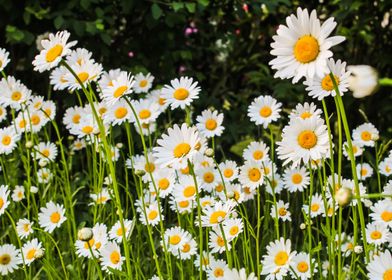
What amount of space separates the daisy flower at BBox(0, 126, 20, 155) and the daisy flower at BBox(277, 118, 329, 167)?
3.78ft

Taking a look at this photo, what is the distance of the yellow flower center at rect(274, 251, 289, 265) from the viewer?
57.7 inches

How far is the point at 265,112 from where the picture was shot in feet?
6.36

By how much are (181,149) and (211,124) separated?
58cm

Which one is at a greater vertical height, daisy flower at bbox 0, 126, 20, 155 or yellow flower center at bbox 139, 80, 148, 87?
yellow flower center at bbox 139, 80, 148, 87

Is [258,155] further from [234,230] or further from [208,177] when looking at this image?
[234,230]

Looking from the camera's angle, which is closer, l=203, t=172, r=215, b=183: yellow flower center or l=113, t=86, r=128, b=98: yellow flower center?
l=113, t=86, r=128, b=98: yellow flower center

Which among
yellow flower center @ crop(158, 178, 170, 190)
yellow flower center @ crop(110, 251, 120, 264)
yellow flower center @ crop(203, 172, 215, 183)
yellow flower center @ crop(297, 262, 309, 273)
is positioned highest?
yellow flower center @ crop(203, 172, 215, 183)

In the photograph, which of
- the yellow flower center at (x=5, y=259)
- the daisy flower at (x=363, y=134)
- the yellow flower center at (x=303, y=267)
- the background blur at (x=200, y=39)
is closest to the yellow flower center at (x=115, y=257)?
the yellow flower center at (x=5, y=259)

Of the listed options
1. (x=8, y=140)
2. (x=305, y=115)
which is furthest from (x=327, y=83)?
(x=8, y=140)

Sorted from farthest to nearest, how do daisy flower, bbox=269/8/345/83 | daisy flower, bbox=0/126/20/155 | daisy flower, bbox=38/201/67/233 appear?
daisy flower, bbox=0/126/20/155 < daisy flower, bbox=38/201/67/233 < daisy flower, bbox=269/8/345/83

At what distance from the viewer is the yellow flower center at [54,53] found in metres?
1.39

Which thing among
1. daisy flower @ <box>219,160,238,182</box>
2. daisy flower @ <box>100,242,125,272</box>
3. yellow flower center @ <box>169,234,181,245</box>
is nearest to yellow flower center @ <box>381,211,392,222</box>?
daisy flower @ <box>219,160,238,182</box>

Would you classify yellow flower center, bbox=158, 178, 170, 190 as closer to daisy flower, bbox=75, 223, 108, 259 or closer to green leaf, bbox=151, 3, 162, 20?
daisy flower, bbox=75, 223, 108, 259

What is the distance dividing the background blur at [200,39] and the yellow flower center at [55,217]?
2.85 feet
